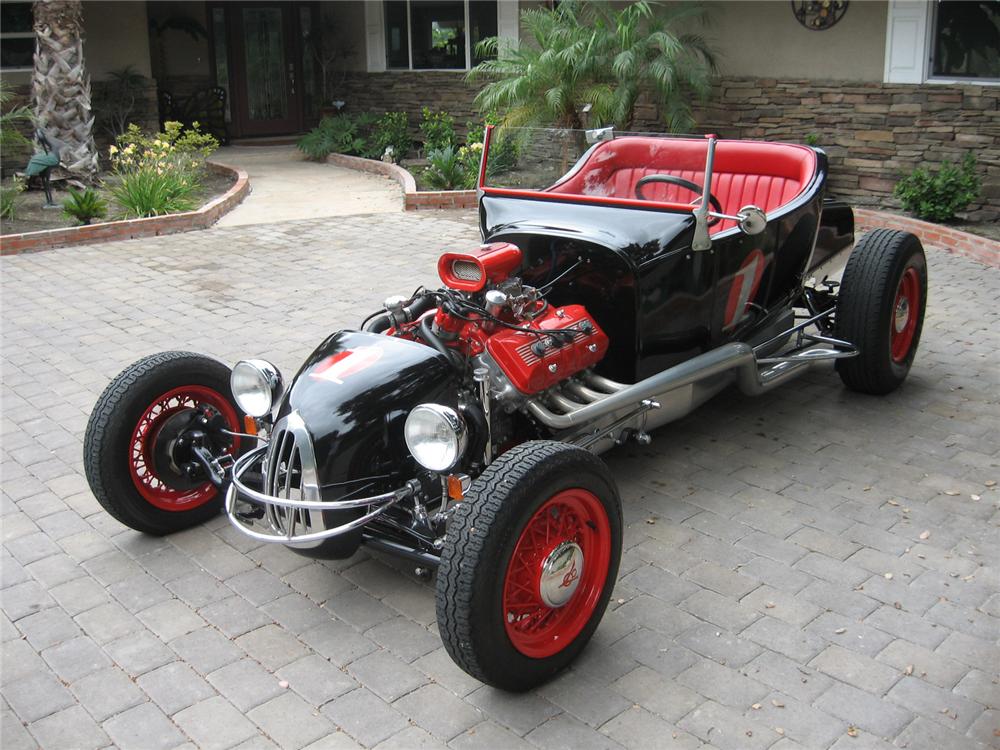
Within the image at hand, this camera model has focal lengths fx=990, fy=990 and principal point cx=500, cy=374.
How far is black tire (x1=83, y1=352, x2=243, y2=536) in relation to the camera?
3789mm

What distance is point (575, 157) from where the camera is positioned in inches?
221

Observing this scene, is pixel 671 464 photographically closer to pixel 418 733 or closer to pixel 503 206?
pixel 503 206

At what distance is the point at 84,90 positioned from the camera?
11484 mm

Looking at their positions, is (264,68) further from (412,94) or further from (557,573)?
(557,573)

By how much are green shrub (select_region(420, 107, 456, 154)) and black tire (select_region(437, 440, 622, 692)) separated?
36.2ft

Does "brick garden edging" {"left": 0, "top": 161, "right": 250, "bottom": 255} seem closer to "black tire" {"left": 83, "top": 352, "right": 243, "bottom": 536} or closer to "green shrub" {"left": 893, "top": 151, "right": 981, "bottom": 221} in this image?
"black tire" {"left": 83, "top": 352, "right": 243, "bottom": 536}

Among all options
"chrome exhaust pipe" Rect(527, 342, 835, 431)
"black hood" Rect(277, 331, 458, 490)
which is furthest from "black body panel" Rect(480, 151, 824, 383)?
"black hood" Rect(277, 331, 458, 490)

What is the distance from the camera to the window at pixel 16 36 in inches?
557

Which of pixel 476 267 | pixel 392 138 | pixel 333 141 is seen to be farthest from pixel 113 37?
pixel 476 267

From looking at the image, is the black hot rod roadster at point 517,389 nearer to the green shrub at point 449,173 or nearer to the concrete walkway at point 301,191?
the concrete walkway at point 301,191

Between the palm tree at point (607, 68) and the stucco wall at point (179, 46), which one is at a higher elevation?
the stucco wall at point (179, 46)

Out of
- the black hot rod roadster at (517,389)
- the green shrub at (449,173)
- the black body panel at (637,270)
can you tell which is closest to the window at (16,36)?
the green shrub at (449,173)

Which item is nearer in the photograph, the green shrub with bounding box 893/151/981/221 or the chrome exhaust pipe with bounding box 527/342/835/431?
the chrome exhaust pipe with bounding box 527/342/835/431

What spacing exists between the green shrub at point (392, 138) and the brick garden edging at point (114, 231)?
13.1 feet
